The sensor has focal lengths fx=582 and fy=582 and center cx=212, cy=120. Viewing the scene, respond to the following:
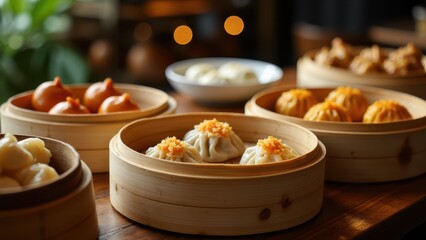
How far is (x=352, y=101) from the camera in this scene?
186cm

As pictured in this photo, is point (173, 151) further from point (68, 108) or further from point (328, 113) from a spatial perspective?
point (328, 113)

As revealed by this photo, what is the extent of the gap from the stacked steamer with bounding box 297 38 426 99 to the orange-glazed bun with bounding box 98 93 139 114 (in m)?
0.87

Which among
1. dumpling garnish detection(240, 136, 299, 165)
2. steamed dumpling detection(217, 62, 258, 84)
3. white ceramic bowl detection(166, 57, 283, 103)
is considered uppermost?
dumpling garnish detection(240, 136, 299, 165)

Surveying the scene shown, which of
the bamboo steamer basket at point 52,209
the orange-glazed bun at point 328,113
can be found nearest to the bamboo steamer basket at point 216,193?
the bamboo steamer basket at point 52,209

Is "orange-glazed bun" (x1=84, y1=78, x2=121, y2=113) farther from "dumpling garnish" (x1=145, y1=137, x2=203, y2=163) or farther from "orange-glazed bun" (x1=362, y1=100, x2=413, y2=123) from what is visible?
"orange-glazed bun" (x1=362, y1=100, x2=413, y2=123)

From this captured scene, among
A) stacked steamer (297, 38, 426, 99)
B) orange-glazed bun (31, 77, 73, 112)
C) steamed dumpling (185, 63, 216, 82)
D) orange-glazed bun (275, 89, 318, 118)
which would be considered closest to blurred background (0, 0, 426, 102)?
steamed dumpling (185, 63, 216, 82)

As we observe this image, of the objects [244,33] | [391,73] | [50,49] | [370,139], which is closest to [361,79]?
[391,73]

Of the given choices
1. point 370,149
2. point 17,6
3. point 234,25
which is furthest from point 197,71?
point 234,25

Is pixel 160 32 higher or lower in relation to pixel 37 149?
lower

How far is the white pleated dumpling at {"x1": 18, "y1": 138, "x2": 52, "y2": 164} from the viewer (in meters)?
1.22

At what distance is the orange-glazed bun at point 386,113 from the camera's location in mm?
1701

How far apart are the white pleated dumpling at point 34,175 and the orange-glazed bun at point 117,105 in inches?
22.4

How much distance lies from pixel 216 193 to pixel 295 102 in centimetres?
70

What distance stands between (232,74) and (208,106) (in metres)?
0.16
